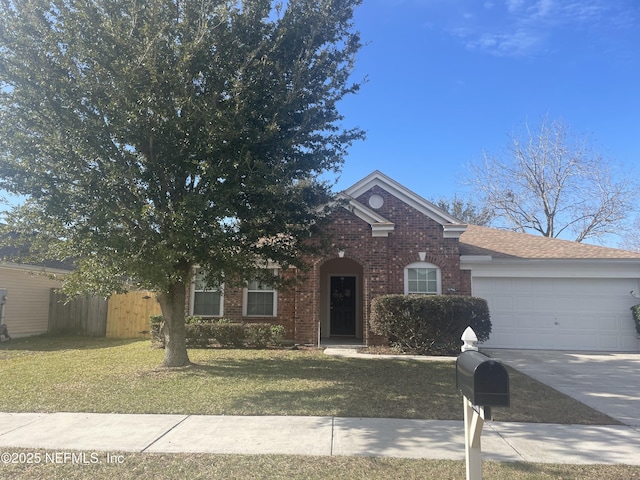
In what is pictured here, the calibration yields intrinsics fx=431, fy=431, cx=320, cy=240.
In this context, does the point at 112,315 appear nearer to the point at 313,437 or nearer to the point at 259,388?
the point at 259,388

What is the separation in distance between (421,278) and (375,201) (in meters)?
3.05

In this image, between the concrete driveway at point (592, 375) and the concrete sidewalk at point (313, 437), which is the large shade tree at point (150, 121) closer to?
the concrete sidewalk at point (313, 437)

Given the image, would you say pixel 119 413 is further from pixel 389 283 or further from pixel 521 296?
pixel 521 296

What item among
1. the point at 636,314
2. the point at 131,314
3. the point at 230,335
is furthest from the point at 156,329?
the point at 636,314

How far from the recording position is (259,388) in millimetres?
7855

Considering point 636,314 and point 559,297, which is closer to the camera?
point 636,314

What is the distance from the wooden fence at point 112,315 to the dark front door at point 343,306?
22.9 ft

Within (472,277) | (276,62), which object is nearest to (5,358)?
(276,62)

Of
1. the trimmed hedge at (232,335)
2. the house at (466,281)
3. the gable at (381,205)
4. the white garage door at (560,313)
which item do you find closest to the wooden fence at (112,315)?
the trimmed hedge at (232,335)

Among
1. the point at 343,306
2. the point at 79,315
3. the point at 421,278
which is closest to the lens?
the point at 421,278

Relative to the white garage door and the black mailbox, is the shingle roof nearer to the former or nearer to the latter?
the white garage door

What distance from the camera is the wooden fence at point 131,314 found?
17172 mm

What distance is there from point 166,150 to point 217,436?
504cm

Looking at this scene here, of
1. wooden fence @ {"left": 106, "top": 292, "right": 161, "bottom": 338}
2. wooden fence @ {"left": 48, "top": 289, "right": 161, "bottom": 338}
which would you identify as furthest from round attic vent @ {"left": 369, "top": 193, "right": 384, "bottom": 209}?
wooden fence @ {"left": 106, "top": 292, "right": 161, "bottom": 338}
